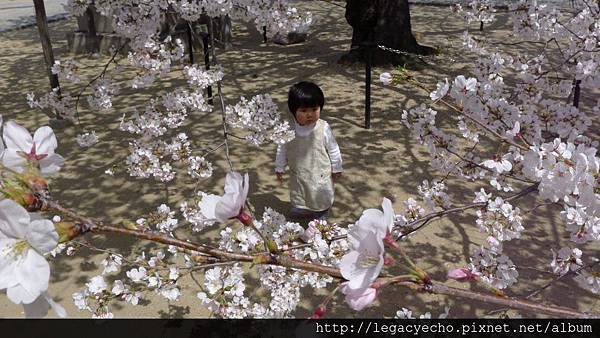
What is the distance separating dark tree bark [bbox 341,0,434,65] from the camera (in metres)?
7.93

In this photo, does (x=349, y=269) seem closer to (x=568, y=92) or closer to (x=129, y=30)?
(x=568, y=92)

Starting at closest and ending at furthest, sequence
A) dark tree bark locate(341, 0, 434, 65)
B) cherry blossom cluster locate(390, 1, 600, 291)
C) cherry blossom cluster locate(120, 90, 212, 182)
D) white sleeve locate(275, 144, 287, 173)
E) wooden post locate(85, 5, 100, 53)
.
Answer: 1. cherry blossom cluster locate(390, 1, 600, 291)
2. cherry blossom cluster locate(120, 90, 212, 182)
3. white sleeve locate(275, 144, 287, 173)
4. dark tree bark locate(341, 0, 434, 65)
5. wooden post locate(85, 5, 100, 53)

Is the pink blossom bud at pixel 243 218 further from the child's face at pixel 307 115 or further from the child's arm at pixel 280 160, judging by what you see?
the child's arm at pixel 280 160

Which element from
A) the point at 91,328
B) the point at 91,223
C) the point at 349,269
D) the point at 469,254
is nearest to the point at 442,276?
the point at 469,254

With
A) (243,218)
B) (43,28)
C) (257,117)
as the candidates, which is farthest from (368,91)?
(243,218)

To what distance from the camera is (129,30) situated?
13.7 ft

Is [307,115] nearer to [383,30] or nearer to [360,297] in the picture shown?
[360,297]

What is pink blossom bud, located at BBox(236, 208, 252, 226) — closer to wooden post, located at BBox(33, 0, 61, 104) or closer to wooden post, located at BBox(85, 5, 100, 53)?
wooden post, located at BBox(33, 0, 61, 104)

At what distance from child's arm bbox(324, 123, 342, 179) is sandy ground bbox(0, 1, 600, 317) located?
484 mm

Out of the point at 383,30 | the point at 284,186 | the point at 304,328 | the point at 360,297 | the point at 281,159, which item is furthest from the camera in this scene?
the point at 383,30

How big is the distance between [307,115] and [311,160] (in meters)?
0.35

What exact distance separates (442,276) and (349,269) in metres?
2.57

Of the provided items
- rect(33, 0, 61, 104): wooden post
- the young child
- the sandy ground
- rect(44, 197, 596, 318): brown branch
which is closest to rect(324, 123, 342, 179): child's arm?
the young child

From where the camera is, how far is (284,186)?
15.3 feet
